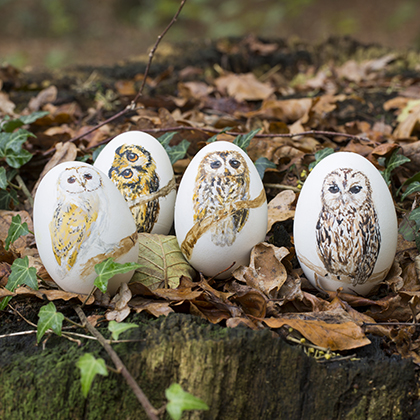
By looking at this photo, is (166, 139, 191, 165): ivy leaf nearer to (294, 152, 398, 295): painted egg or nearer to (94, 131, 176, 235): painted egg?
(94, 131, 176, 235): painted egg

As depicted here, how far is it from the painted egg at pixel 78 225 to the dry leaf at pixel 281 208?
2.57ft

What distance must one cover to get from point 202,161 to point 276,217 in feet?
1.72

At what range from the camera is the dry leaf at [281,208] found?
6.86 feet

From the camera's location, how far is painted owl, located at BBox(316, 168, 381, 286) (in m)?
1.67

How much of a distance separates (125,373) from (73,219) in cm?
63

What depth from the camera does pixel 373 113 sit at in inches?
131

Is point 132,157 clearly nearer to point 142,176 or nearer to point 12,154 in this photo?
point 142,176

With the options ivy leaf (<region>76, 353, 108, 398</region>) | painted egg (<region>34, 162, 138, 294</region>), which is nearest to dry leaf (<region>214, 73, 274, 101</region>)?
painted egg (<region>34, 162, 138, 294</region>)

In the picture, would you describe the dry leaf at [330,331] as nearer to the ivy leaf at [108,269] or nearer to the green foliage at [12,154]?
the ivy leaf at [108,269]

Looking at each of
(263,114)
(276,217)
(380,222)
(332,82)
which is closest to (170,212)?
(276,217)

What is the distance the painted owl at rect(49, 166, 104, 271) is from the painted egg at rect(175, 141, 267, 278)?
0.40 metres

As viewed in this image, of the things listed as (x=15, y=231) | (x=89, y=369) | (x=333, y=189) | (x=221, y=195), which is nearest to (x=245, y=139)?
(x=221, y=195)

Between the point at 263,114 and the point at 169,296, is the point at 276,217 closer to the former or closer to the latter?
the point at 169,296

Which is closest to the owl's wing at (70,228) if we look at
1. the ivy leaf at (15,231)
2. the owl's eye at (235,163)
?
the ivy leaf at (15,231)
